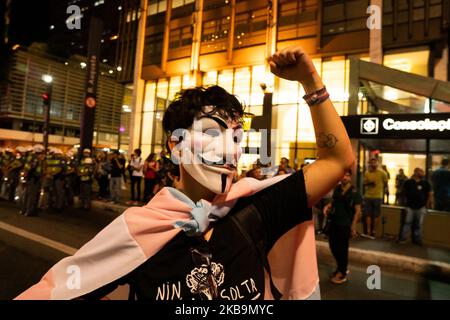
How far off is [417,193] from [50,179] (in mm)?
10715

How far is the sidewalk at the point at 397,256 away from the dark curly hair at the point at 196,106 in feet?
20.1

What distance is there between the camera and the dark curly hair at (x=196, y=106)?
1.51m

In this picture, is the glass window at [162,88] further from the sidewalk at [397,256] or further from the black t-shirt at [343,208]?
the black t-shirt at [343,208]

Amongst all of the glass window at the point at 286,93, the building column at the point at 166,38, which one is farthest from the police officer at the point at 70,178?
the building column at the point at 166,38

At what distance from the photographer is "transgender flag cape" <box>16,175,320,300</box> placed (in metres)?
1.31

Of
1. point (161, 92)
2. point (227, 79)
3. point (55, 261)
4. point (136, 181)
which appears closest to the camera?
point (55, 261)

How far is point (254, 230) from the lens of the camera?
146 centimetres

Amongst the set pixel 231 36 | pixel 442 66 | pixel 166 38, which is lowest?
pixel 442 66

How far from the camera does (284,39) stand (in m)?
19.9

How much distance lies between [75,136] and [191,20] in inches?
1257

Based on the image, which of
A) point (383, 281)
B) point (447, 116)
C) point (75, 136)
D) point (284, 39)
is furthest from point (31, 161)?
point (75, 136)

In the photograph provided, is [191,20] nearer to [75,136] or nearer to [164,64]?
[164,64]

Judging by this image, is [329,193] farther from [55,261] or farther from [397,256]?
[55,261]

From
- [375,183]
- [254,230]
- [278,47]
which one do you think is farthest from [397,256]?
[278,47]
